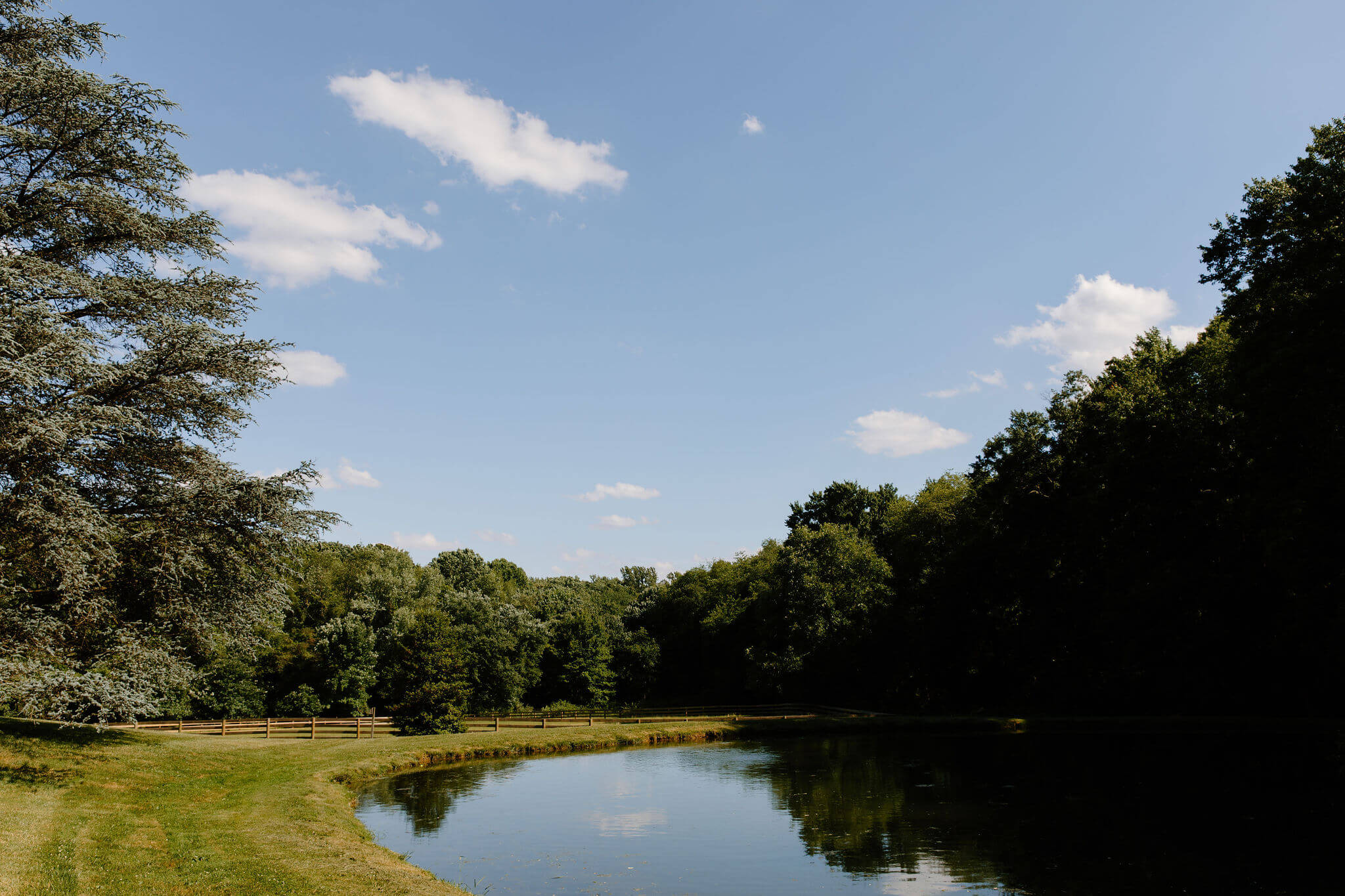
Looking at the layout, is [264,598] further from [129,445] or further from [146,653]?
[129,445]

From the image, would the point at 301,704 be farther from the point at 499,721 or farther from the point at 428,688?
the point at 428,688

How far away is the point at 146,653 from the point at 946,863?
16.7 m

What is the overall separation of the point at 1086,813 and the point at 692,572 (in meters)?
64.8

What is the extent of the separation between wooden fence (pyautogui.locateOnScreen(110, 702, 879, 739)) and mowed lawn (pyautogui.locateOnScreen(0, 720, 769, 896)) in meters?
4.87

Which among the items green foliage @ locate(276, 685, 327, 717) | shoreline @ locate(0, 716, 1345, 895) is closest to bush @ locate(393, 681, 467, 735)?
shoreline @ locate(0, 716, 1345, 895)

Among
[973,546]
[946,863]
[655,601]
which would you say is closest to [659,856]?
[946,863]

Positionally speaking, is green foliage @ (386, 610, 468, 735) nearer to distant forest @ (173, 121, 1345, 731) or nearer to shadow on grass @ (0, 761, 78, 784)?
distant forest @ (173, 121, 1345, 731)

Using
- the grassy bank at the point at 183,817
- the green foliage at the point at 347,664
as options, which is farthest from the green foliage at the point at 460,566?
the grassy bank at the point at 183,817

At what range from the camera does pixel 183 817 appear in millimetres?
16391

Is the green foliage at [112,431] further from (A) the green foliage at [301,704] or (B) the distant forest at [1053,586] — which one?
(A) the green foliage at [301,704]

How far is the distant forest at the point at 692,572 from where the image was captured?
642 inches

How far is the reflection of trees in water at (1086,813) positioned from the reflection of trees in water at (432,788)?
8.94 m

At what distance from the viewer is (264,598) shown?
63.3ft

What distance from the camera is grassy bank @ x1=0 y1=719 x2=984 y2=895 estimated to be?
11.5m
